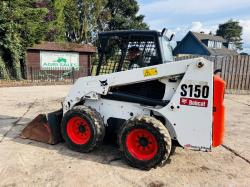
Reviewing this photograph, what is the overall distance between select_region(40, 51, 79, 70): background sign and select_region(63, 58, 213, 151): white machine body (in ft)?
50.8

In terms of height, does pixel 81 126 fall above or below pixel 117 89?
below

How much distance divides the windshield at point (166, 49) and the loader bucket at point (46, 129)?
2.49m

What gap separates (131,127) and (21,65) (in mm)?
16240

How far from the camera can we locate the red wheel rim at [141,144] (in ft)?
14.5

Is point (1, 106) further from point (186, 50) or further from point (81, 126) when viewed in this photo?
point (186, 50)

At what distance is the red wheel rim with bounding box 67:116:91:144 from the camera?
16.4 feet

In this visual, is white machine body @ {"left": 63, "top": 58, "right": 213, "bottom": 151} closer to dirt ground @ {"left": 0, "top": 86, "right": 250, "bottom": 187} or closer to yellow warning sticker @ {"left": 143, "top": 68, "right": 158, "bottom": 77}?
yellow warning sticker @ {"left": 143, "top": 68, "right": 158, "bottom": 77}

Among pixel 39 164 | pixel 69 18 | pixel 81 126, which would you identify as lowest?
pixel 39 164

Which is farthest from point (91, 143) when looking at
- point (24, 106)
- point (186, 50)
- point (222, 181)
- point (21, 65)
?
point (186, 50)

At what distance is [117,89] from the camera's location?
5.00 meters

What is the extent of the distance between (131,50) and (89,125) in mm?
1561

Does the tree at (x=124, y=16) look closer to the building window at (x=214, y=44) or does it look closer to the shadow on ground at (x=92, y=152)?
the building window at (x=214, y=44)

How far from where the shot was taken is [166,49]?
16.4ft

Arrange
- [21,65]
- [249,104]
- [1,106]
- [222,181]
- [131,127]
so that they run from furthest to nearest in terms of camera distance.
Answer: [21,65], [249,104], [1,106], [131,127], [222,181]
